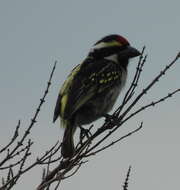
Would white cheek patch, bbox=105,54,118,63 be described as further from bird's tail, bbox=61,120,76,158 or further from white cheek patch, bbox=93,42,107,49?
bird's tail, bbox=61,120,76,158

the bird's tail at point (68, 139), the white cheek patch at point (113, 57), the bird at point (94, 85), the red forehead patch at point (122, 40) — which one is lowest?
the bird's tail at point (68, 139)

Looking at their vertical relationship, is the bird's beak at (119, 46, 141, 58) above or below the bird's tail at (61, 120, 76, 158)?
above

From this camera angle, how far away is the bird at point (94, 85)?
6.53m

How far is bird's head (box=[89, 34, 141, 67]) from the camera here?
758cm

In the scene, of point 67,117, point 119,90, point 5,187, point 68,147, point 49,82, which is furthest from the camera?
point 119,90

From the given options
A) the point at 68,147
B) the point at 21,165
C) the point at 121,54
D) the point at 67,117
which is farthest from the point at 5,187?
the point at 121,54

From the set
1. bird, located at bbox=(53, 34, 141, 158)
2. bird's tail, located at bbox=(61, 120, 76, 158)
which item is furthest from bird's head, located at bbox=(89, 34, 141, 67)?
bird's tail, located at bbox=(61, 120, 76, 158)

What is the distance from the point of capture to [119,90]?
23.8 ft

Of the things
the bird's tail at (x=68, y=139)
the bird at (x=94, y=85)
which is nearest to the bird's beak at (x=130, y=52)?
→ the bird at (x=94, y=85)

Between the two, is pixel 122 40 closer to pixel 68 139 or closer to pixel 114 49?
pixel 114 49

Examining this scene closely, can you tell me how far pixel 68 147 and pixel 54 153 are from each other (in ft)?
2.66

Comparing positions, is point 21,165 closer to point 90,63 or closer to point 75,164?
point 75,164

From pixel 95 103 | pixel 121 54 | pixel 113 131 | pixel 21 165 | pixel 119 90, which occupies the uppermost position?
pixel 121 54

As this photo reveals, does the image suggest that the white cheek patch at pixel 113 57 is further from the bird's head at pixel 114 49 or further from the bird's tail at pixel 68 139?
the bird's tail at pixel 68 139
